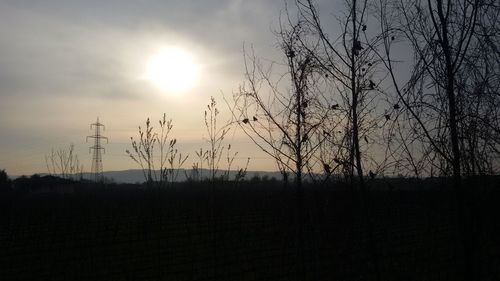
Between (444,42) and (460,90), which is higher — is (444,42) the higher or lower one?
the higher one

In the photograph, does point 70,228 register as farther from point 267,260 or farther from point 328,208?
point 328,208

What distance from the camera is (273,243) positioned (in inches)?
495

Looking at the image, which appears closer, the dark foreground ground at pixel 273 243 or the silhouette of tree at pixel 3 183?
the dark foreground ground at pixel 273 243

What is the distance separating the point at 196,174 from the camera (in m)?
8.00

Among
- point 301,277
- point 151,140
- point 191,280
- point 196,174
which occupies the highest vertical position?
point 151,140

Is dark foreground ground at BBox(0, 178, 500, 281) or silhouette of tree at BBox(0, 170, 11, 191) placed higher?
silhouette of tree at BBox(0, 170, 11, 191)

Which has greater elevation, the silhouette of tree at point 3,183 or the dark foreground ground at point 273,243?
the silhouette of tree at point 3,183

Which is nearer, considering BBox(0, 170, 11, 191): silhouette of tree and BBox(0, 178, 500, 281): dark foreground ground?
BBox(0, 178, 500, 281): dark foreground ground

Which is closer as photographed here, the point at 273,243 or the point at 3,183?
the point at 273,243

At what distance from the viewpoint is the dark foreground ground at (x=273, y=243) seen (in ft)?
Answer: 16.8

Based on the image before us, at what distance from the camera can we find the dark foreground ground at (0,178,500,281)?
5.12m

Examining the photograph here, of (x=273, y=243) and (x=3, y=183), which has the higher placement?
(x=3, y=183)

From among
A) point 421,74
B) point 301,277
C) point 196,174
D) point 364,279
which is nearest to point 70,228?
point 196,174

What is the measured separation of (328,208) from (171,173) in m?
3.31
